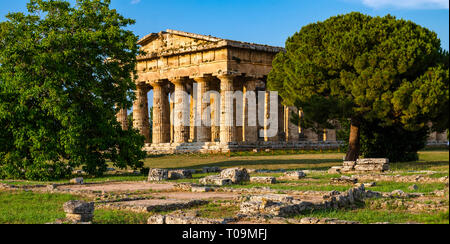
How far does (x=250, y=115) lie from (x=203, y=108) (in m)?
3.98

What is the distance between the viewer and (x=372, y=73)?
22.3m

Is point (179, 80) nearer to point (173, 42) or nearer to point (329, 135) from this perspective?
point (173, 42)

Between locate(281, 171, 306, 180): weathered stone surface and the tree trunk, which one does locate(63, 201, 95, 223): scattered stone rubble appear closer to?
locate(281, 171, 306, 180): weathered stone surface

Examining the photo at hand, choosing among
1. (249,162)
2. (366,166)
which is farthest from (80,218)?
(249,162)

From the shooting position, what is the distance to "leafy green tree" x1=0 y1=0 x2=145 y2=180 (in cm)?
2033

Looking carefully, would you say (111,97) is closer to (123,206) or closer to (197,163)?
(197,163)

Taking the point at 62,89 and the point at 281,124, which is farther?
the point at 281,124

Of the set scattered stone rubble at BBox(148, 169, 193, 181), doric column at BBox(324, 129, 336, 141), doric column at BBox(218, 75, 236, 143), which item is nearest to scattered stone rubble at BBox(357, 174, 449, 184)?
scattered stone rubble at BBox(148, 169, 193, 181)

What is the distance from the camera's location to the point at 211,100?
137ft

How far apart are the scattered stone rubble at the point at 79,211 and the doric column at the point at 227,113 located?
29072 mm

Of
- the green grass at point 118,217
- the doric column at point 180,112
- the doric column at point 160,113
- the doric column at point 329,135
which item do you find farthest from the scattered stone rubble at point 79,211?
the doric column at point 329,135

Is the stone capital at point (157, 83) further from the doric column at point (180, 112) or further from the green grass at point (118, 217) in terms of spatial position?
the green grass at point (118, 217)
